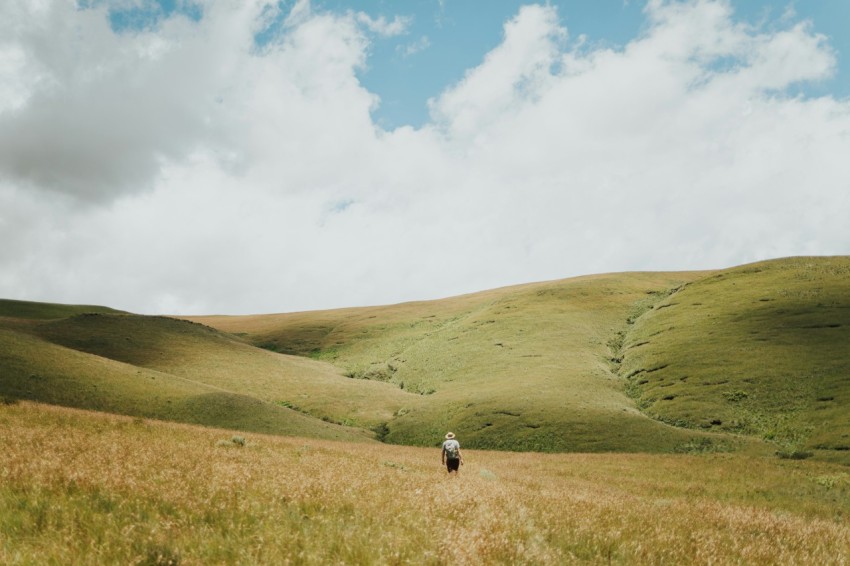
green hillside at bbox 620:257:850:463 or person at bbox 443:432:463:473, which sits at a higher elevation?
green hillside at bbox 620:257:850:463

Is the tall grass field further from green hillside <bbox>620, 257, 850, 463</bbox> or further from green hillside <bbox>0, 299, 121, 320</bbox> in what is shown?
green hillside <bbox>0, 299, 121, 320</bbox>

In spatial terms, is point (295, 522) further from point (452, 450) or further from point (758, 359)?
point (758, 359)

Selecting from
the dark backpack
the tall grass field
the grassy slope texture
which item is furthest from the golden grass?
the grassy slope texture

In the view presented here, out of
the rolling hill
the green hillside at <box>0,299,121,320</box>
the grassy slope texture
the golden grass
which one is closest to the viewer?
the golden grass

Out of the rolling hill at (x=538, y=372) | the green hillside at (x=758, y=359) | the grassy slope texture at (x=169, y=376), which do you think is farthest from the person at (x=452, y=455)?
the green hillside at (x=758, y=359)

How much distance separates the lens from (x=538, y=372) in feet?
222

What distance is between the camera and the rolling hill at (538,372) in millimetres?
45188

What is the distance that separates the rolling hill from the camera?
45.2 meters

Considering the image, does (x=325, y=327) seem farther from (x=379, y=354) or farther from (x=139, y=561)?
(x=139, y=561)

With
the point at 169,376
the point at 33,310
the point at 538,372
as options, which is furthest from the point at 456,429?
the point at 33,310

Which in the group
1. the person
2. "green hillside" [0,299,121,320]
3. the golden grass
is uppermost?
"green hillside" [0,299,121,320]

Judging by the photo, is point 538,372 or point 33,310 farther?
point 33,310

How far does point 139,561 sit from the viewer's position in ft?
14.3

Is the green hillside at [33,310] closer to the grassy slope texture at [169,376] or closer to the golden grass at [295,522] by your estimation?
the grassy slope texture at [169,376]
